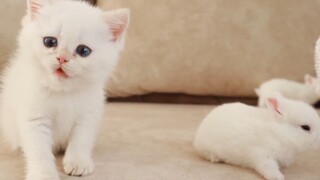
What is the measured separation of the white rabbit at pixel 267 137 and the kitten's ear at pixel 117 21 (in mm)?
326

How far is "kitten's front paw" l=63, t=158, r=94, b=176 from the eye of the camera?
112 cm

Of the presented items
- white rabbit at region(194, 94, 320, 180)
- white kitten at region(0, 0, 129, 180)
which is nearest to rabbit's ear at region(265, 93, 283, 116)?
white rabbit at region(194, 94, 320, 180)

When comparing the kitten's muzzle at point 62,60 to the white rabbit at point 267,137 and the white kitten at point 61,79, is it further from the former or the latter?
the white rabbit at point 267,137

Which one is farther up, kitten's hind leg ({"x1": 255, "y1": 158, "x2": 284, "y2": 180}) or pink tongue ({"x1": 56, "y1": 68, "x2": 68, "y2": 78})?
pink tongue ({"x1": 56, "y1": 68, "x2": 68, "y2": 78})

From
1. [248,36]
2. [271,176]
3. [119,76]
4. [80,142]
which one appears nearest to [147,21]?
[119,76]

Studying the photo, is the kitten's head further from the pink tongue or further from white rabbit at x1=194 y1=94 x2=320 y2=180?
white rabbit at x1=194 y1=94 x2=320 y2=180

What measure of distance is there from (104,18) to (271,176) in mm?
510

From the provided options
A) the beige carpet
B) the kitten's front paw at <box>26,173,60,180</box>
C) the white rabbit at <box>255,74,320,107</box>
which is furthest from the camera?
the white rabbit at <box>255,74,320,107</box>

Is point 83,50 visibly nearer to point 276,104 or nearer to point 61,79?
point 61,79

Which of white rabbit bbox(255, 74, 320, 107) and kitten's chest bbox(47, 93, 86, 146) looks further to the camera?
white rabbit bbox(255, 74, 320, 107)

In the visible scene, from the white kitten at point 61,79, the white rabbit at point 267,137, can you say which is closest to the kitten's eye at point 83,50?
the white kitten at point 61,79

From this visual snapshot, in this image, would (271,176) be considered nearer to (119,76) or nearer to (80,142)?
(80,142)

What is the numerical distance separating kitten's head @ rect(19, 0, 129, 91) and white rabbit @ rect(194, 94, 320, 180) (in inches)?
12.7

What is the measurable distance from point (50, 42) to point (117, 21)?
0.16 meters
